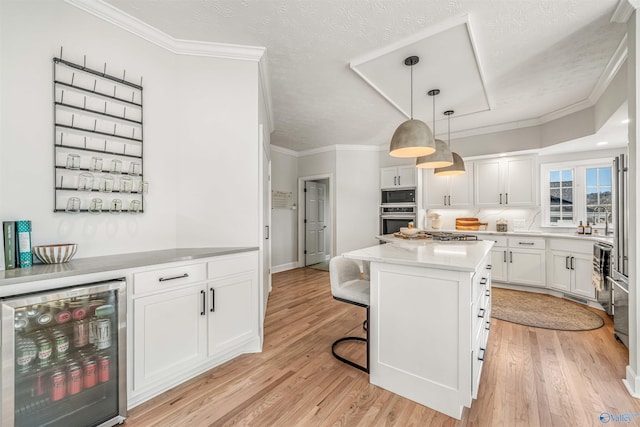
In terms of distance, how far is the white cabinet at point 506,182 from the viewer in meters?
4.23

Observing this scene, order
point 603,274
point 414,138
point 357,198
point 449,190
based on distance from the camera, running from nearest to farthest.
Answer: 1. point 414,138
2. point 603,274
3. point 449,190
4. point 357,198

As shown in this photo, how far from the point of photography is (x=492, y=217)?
4.79 metres

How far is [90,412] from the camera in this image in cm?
148

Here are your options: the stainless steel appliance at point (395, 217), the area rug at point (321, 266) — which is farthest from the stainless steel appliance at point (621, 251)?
the area rug at point (321, 266)

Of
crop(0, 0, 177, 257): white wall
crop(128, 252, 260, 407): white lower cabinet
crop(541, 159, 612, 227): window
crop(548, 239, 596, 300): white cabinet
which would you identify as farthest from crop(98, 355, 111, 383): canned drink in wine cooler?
crop(541, 159, 612, 227): window

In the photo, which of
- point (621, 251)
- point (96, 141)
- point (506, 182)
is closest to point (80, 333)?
point (96, 141)

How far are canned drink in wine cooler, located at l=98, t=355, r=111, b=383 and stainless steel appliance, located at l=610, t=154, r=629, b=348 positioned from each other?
387 centimetres

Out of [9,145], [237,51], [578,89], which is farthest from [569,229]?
[9,145]

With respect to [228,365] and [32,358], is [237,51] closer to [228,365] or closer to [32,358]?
[32,358]

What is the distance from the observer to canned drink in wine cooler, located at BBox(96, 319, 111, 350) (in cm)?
152

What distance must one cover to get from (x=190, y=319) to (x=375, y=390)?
1.44m

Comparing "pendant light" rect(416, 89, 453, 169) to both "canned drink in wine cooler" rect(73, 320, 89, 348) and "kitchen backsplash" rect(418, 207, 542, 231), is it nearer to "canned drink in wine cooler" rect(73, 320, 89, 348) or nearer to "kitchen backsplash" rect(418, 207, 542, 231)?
"kitchen backsplash" rect(418, 207, 542, 231)

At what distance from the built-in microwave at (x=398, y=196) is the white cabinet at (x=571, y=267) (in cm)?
223

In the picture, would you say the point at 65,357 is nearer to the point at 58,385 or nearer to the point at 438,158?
the point at 58,385
